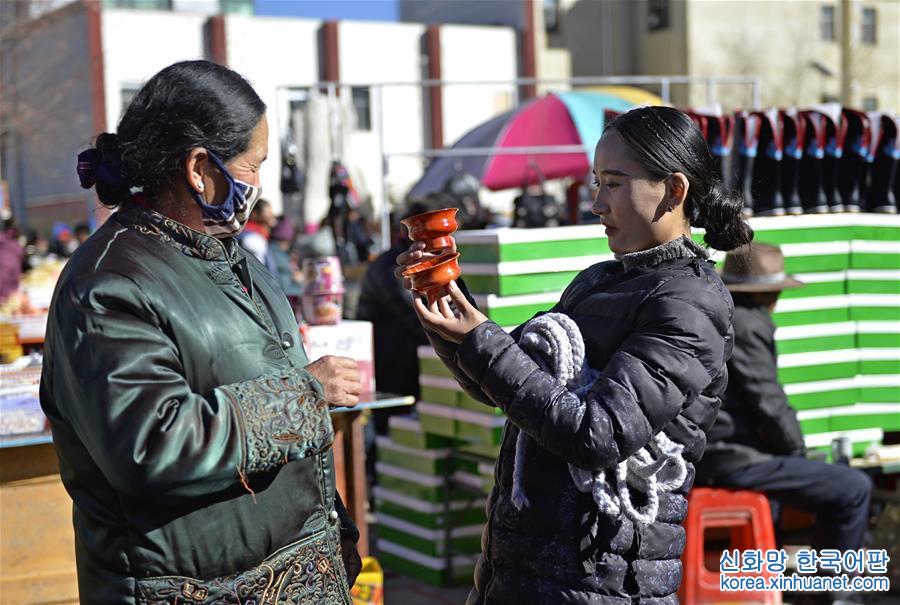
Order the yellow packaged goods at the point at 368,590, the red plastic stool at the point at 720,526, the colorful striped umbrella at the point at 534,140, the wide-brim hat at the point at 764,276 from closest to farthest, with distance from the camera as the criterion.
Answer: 1. the yellow packaged goods at the point at 368,590
2. the red plastic stool at the point at 720,526
3. the wide-brim hat at the point at 764,276
4. the colorful striped umbrella at the point at 534,140

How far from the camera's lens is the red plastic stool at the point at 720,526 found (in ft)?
15.5

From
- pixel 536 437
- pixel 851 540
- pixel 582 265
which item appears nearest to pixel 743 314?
pixel 582 265

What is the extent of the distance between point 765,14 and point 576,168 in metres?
28.1

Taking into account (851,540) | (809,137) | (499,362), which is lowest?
(851,540)

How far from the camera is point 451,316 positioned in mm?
2371

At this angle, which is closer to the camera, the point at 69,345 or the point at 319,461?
the point at 69,345

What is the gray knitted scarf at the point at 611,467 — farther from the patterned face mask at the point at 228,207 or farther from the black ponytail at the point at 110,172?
the black ponytail at the point at 110,172

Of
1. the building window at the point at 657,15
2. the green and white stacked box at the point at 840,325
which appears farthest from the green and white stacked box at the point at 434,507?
the building window at the point at 657,15

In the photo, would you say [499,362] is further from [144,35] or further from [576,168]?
[144,35]

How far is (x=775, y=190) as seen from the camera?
5.84 metres

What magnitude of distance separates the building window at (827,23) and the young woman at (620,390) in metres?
39.9

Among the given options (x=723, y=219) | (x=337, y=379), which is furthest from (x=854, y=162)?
(x=337, y=379)

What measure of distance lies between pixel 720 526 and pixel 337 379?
10.4 ft

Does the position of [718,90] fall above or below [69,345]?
above
